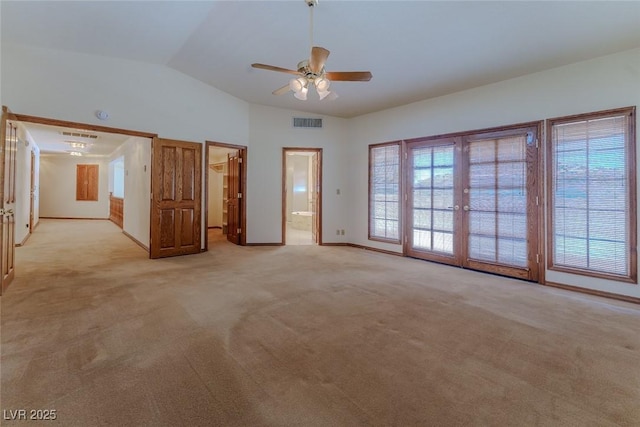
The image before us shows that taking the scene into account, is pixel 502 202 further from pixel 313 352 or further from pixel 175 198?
pixel 175 198

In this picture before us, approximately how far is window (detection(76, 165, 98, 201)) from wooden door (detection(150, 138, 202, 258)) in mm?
9907

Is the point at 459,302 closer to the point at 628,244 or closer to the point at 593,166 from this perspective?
the point at 628,244

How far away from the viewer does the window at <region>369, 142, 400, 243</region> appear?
592 centimetres

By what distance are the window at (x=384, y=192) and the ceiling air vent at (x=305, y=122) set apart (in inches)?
51.1

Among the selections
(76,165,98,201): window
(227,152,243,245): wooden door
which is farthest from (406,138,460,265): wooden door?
(76,165,98,201): window

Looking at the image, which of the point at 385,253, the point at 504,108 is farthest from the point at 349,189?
the point at 504,108

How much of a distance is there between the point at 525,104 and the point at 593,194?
4.76ft

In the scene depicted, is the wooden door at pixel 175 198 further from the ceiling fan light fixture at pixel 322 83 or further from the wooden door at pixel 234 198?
the ceiling fan light fixture at pixel 322 83

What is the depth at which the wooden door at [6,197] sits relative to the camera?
3369 millimetres

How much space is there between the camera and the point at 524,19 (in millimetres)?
3051

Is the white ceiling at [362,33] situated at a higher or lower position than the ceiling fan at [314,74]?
higher

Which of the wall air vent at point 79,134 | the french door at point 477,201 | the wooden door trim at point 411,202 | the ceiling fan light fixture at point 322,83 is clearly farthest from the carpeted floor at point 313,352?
the wall air vent at point 79,134

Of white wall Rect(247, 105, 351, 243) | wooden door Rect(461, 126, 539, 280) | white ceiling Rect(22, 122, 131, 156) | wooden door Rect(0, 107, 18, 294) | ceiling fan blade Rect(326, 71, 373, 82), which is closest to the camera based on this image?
ceiling fan blade Rect(326, 71, 373, 82)

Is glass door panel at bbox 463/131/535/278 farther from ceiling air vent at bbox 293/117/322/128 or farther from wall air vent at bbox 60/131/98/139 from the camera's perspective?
wall air vent at bbox 60/131/98/139
